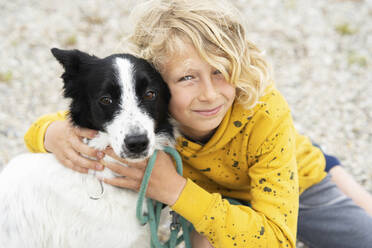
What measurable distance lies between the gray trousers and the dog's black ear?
2.01 metres

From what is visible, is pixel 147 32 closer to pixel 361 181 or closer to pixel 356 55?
pixel 361 181

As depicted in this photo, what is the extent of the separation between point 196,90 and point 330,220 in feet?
5.16

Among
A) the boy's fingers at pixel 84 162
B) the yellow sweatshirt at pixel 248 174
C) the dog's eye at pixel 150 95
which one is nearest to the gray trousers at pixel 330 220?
the yellow sweatshirt at pixel 248 174

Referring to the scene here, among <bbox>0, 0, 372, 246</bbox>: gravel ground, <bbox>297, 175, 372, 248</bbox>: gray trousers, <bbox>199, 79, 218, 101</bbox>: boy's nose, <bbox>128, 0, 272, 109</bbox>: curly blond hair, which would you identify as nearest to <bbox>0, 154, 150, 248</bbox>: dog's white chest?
<bbox>199, 79, 218, 101</bbox>: boy's nose

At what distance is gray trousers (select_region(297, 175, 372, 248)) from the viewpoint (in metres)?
2.66

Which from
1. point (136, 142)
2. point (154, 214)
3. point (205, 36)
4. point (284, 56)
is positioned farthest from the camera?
point (284, 56)

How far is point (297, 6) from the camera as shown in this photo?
6.41 meters

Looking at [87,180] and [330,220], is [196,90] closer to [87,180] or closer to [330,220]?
[87,180]

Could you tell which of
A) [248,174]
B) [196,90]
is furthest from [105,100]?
[248,174]

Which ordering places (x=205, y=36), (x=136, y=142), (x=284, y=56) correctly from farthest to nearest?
(x=284, y=56), (x=205, y=36), (x=136, y=142)

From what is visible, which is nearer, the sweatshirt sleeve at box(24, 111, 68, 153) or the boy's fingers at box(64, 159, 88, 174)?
the boy's fingers at box(64, 159, 88, 174)

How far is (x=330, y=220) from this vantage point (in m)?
2.74

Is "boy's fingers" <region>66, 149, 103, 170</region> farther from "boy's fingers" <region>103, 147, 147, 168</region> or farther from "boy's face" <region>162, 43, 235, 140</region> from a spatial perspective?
"boy's face" <region>162, 43, 235, 140</region>

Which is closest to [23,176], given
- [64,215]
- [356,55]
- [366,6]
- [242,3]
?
[64,215]
